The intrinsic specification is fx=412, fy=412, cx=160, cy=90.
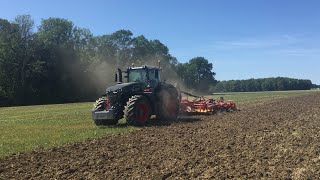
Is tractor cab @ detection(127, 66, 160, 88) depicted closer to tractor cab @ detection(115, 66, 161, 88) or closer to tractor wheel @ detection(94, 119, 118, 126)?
tractor cab @ detection(115, 66, 161, 88)

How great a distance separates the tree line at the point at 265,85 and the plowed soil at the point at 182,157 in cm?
13566

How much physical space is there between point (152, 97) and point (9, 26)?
5013 centimetres

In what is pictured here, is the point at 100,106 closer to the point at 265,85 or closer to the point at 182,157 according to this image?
the point at 182,157

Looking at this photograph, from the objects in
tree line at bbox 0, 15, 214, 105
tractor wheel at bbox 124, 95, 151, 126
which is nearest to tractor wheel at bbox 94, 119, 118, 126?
tractor wheel at bbox 124, 95, 151, 126

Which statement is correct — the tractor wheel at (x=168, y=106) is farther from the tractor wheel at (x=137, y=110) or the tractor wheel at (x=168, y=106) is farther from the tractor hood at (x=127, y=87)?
the tractor wheel at (x=137, y=110)

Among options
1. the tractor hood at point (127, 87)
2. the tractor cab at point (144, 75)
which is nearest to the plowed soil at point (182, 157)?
the tractor hood at point (127, 87)

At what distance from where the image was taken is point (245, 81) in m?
167

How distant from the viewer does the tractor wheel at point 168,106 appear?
18578 mm

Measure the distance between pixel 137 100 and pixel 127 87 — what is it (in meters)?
0.98

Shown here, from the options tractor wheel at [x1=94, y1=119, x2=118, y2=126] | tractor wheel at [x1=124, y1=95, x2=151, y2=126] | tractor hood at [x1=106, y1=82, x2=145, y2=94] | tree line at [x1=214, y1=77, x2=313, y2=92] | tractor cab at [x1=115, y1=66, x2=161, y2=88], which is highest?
tree line at [x1=214, y1=77, x2=313, y2=92]

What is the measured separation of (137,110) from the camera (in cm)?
1689

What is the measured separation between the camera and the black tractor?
16.7m

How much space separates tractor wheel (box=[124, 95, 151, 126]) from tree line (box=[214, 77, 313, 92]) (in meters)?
132

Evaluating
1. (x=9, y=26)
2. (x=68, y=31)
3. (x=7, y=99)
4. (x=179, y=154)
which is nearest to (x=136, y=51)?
(x=68, y=31)
